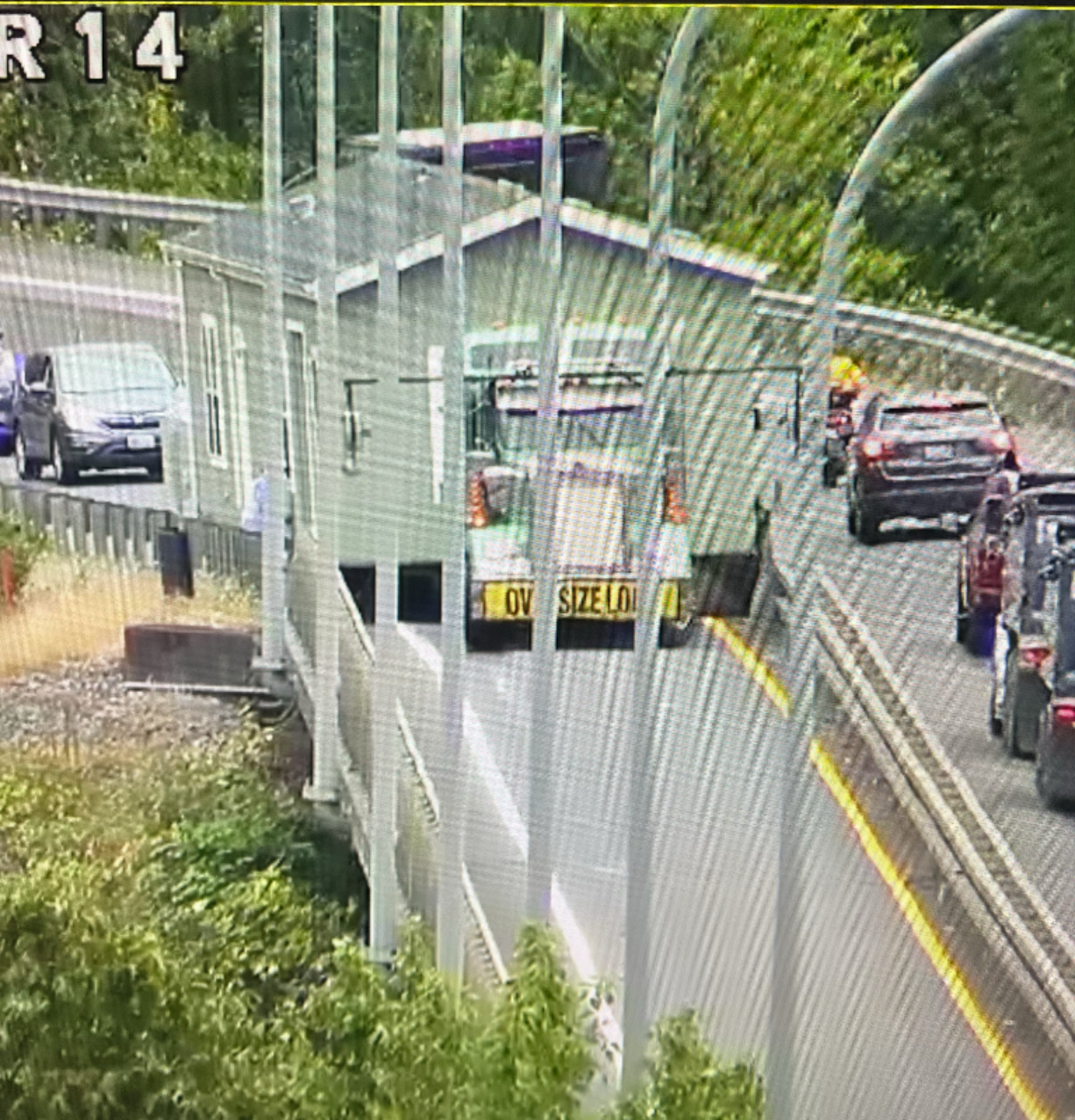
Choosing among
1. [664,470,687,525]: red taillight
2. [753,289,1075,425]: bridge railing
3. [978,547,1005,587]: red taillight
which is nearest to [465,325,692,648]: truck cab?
[664,470,687,525]: red taillight

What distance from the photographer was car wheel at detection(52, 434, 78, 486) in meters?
1.56

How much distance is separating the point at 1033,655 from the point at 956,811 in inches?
4.9

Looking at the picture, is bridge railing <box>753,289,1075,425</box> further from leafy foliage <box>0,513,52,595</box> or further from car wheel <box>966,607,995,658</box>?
leafy foliage <box>0,513,52,595</box>

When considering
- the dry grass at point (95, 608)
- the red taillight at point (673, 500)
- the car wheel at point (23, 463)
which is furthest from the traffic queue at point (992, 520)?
the car wheel at point (23, 463)

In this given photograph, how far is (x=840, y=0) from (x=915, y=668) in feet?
1.50

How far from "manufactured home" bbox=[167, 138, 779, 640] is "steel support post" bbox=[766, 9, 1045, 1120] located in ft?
0.08

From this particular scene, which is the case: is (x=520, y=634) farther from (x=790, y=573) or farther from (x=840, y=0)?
(x=840, y=0)

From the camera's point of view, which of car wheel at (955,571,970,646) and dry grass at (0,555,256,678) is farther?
dry grass at (0,555,256,678)

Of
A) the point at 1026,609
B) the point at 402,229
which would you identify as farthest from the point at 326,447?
the point at 1026,609

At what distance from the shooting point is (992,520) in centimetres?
143

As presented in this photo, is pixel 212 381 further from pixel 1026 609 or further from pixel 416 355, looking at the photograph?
pixel 1026 609

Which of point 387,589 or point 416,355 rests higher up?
point 416,355

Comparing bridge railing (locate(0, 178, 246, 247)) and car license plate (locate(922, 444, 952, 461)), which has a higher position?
bridge railing (locate(0, 178, 246, 247))

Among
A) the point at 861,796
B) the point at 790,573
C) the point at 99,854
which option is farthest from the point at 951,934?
the point at 99,854
